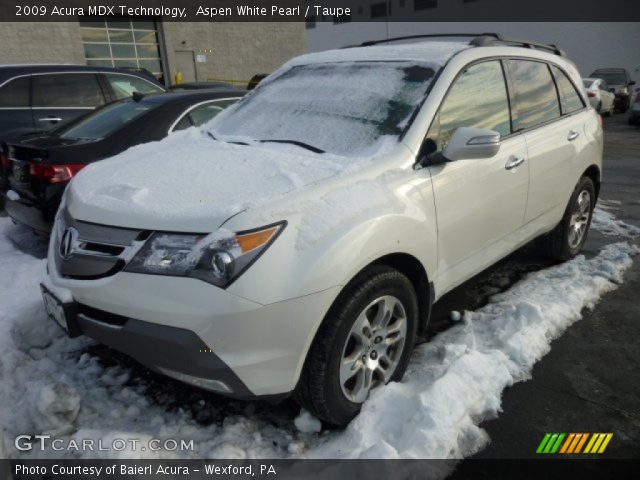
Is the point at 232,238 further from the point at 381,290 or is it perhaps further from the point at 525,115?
the point at 525,115

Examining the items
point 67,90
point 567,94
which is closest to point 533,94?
point 567,94

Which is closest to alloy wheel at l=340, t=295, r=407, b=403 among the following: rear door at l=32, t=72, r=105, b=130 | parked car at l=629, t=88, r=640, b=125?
rear door at l=32, t=72, r=105, b=130

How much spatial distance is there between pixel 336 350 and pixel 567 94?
3.09 metres

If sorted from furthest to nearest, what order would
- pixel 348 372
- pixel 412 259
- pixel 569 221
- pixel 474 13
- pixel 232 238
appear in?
pixel 474 13, pixel 569 221, pixel 412 259, pixel 348 372, pixel 232 238

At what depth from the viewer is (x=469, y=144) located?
2488mm

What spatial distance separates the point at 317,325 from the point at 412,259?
68 cm

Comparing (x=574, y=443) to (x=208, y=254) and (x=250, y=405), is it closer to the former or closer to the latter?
(x=250, y=405)

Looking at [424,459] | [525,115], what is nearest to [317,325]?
[424,459]

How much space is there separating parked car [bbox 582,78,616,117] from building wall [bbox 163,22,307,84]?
12.6 meters

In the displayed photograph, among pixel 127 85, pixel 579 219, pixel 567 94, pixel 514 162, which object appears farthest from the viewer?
pixel 127 85

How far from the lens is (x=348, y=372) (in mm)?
2287

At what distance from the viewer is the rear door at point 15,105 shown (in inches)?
227

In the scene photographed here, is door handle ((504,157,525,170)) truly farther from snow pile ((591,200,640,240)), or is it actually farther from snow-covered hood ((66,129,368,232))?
snow pile ((591,200,640,240))

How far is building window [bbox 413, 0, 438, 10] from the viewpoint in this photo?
3254 cm
